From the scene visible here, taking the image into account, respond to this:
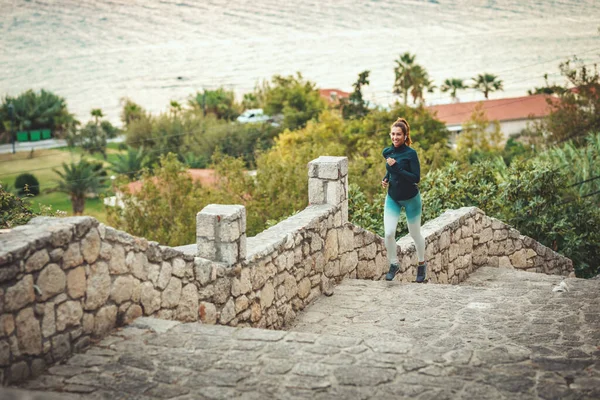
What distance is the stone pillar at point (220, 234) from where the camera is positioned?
22.7 ft

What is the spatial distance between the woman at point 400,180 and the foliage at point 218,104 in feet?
271

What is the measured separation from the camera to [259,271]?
7516 millimetres

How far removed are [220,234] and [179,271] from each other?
0.61m

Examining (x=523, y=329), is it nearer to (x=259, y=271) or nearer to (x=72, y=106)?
(x=259, y=271)

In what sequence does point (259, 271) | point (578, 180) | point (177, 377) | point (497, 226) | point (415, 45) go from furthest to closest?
point (415, 45), point (578, 180), point (497, 226), point (259, 271), point (177, 377)

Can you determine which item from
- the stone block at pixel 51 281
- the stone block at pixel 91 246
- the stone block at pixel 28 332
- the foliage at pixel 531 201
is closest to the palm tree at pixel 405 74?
the foliage at pixel 531 201

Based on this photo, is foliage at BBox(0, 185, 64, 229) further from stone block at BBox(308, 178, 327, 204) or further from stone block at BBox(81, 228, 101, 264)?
stone block at BBox(81, 228, 101, 264)

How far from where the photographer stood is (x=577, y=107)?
4841cm

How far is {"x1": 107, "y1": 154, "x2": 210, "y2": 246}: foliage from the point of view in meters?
34.3

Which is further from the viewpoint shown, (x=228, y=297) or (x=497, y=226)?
(x=497, y=226)

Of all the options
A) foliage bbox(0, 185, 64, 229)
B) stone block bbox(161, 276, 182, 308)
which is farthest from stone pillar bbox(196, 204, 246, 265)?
foliage bbox(0, 185, 64, 229)

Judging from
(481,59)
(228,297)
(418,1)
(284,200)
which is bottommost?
(284,200)

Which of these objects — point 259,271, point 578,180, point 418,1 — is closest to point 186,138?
point 578,180

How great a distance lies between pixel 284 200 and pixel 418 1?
11822 cm
